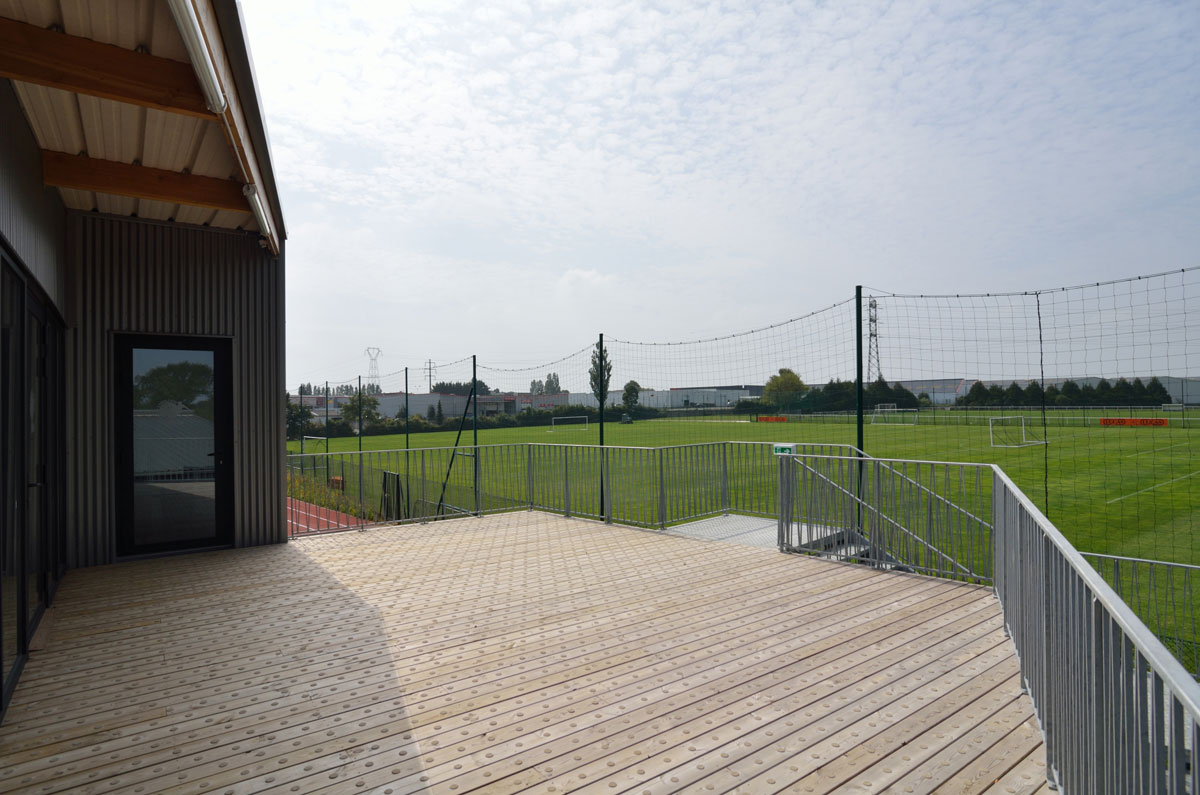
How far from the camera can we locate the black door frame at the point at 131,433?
19.8 ft

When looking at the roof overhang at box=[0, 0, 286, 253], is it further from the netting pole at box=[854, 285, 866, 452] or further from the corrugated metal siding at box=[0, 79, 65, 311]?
the netting pole at box=[854, 285, 866, 452]

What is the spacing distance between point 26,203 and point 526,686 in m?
4.04

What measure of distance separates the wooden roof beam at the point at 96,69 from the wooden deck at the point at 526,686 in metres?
2.97

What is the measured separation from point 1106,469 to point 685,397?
1971 centimetres

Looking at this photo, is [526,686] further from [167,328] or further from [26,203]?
[167,328]

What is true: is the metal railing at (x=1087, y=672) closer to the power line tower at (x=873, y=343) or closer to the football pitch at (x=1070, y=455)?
the power line tower at (x=873, y=343)

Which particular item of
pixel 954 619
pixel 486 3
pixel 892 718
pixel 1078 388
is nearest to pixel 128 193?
pixel 486 3

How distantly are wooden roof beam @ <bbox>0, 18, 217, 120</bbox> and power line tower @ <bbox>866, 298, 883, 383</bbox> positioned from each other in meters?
6.65

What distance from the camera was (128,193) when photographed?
16.0ft

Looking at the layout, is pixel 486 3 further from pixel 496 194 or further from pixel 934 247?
pixel 934 247

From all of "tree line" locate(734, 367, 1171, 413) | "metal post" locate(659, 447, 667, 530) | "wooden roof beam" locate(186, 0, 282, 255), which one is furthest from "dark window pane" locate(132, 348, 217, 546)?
"tree line" locate(734, 367, 1171, 413)

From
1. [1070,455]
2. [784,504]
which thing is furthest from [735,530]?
[1070,455]

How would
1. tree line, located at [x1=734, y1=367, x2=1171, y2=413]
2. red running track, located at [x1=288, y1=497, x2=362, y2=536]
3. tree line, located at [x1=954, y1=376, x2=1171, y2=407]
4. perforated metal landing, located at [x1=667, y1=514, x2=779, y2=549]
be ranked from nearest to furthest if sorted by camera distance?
perforated metal landing, located at [x1=667, y1=514, x2=779, y2=549] < red running track, located at [x1=288, y1=497, x2=362, y2=536] < tree line, located at [x1=954, y1=376, x2=1171, y2=407] < tree line, located at [x1=734, y1=367, x2=1171, y2=413]

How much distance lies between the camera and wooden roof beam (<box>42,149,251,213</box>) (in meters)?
4.66
